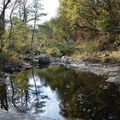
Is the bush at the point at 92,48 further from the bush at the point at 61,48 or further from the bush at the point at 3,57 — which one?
the bush at the point at 3,57

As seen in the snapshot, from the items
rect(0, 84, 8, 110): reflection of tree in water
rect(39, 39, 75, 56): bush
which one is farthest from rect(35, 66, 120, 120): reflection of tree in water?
rect(39, 39, 75, 56): bush

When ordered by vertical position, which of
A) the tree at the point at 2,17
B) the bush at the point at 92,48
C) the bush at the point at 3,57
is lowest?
the bush at the point at 3,57

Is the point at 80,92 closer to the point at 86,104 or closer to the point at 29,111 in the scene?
the point at 86,104

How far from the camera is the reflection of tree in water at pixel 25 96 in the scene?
1854 cm

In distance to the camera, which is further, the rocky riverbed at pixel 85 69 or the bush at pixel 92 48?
the bush at pixel 92 48

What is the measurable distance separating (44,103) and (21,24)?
31.8m

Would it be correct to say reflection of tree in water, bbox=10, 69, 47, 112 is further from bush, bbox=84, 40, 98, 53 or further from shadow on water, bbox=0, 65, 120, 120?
bush, bbox=84, 40, 98, 53

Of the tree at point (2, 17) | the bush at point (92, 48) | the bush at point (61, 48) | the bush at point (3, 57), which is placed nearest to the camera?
the bush at point (3, 57)

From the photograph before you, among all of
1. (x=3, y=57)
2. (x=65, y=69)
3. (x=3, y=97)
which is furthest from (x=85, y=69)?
(x=3, y=97)

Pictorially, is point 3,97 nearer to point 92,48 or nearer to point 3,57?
point 3,57

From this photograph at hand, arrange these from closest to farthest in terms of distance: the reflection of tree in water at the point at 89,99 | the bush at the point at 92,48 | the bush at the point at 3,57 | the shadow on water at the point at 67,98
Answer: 1. the reflection of tree in water at the point at 89,99
2. the shadow on water at the point at 67,98
3. the bush at the point at 3,57
4. the bush at the point at 92,48

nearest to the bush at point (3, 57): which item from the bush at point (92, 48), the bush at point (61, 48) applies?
the bush at point (92, 48)

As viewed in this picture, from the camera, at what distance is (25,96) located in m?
21.8

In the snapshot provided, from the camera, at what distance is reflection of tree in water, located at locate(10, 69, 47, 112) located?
18536 millimetres
